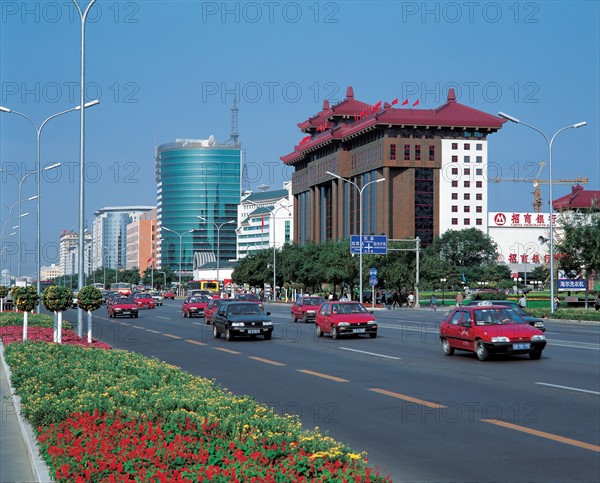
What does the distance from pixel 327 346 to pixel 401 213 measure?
102 m

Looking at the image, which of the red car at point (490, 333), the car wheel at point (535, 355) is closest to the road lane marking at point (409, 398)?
the red car at point (490, 333)

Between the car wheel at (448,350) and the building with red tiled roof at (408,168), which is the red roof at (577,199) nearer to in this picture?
the building with red tiled roof at (408,168)

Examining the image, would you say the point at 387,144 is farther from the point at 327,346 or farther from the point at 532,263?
the point at 327,346

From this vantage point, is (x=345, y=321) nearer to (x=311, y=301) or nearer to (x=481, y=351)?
(x=481, y=351)

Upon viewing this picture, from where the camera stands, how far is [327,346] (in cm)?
2956

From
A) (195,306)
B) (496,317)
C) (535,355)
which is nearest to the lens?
(535,355)

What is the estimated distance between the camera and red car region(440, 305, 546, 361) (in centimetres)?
2294

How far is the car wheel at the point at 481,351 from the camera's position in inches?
913

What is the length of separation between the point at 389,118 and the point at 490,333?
106 metres

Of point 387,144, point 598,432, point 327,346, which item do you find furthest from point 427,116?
point 598,432

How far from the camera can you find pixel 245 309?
34812 millimetres

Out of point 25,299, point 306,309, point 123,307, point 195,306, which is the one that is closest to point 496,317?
point 25,299

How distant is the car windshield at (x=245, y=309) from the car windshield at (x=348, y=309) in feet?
9.93

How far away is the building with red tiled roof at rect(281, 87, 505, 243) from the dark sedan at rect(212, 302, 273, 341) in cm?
9376
